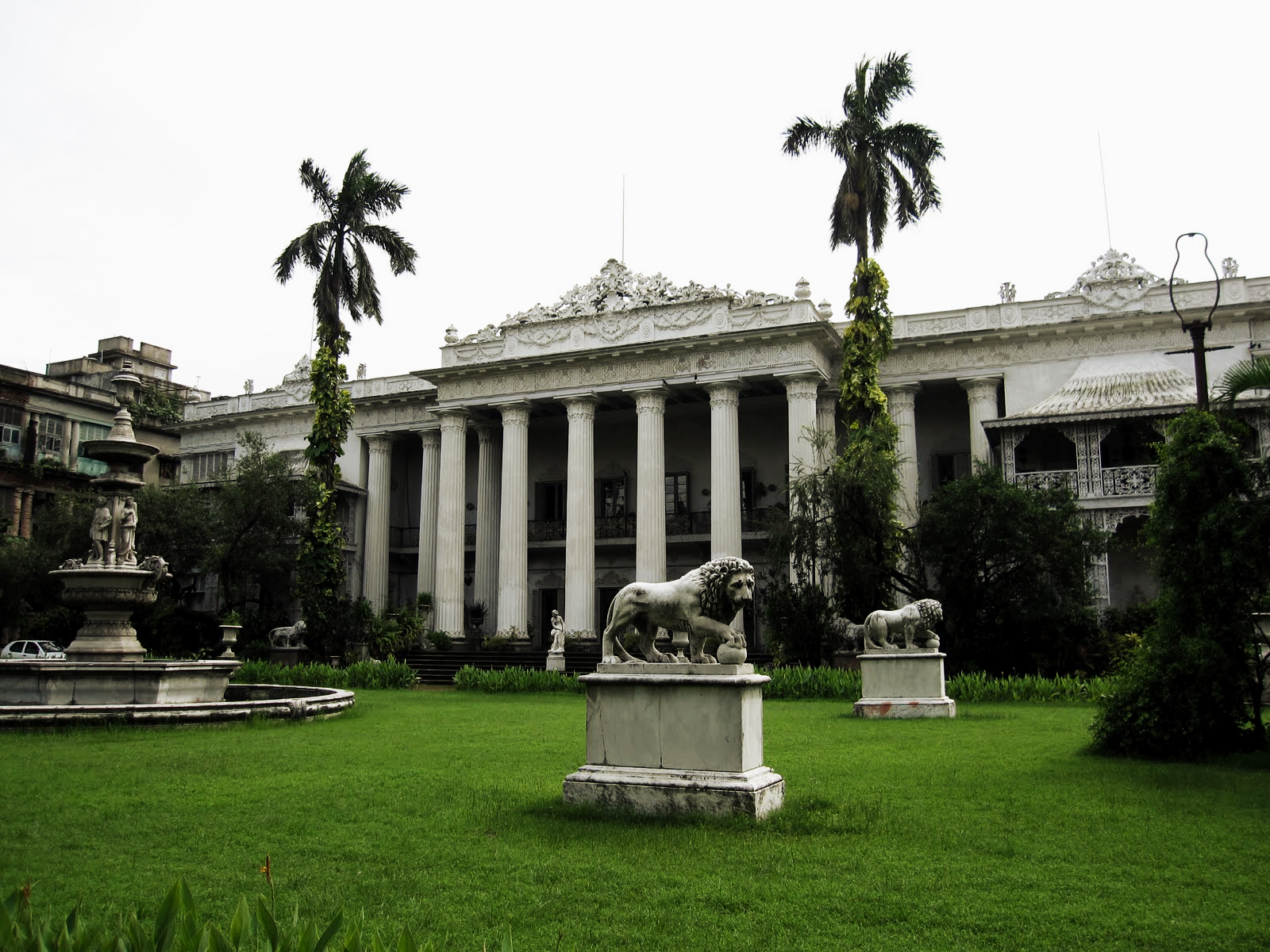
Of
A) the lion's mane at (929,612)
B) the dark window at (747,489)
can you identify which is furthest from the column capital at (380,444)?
the lion's mane at (929,612)

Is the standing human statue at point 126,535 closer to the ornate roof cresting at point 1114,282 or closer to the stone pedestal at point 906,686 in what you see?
the stone pedestal at point 906,686

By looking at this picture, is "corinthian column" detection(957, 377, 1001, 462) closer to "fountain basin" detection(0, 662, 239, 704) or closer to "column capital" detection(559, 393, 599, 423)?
"column capital" detection(559, 393, 599, 423)

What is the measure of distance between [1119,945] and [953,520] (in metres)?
17.6

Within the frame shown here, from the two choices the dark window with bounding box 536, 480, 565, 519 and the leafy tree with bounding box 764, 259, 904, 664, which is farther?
the dark window with bounding box 536, 480, 565, 519

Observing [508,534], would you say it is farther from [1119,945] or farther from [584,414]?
[1119,945]

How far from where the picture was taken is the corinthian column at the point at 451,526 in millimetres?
28672

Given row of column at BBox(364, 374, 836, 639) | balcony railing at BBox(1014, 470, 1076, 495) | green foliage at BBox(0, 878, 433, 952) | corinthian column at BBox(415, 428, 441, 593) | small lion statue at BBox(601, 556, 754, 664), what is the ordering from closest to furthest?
green foliage at BBox(0, 878, 433, 952)
small lion statue at BBox(601, 556, 754, 664)
balcony railing at BBox(1014, 470, 1076, 495)
row of column at BBox(364, 374, 836, 639)
corinthian column at BBox(415, 428, 441, 593)

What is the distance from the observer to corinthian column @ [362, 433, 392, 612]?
3231cm

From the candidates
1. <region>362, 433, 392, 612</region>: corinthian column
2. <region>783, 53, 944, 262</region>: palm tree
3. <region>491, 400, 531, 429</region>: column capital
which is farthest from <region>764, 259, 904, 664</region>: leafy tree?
<region>362, 433, 392, 612</region>: corinthian column

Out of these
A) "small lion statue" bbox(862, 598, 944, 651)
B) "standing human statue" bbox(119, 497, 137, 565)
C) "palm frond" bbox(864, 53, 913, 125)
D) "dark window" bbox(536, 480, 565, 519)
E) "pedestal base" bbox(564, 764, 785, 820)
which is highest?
"palm frond" bbox(864, 53, 913, 125)

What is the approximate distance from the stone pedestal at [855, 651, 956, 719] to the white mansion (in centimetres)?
1025

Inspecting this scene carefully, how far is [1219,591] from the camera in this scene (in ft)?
29.1

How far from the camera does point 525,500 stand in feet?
93.4

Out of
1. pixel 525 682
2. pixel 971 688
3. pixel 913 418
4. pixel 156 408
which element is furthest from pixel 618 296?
pixel 156 408
